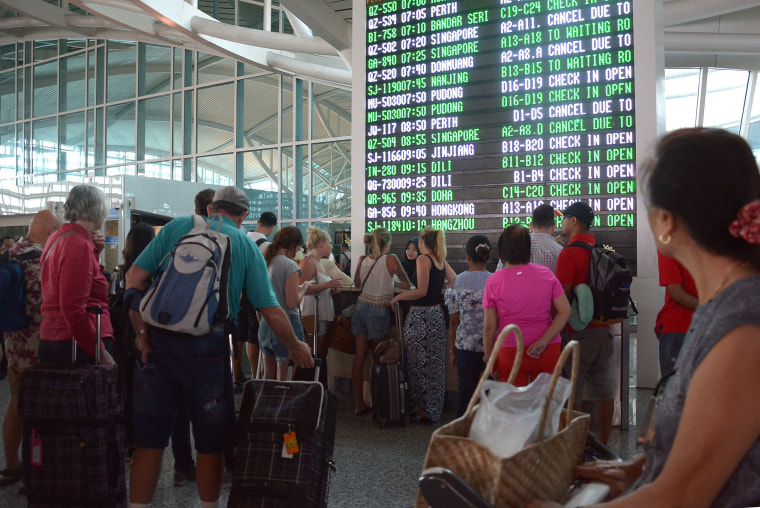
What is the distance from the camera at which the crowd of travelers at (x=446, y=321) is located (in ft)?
3.50

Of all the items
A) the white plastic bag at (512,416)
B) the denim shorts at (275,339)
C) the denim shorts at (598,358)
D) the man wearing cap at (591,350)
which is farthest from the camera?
the denim shorts at (275,339)

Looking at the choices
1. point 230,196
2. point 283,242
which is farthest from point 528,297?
point 283,242

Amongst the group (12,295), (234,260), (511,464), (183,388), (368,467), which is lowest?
(368,467)

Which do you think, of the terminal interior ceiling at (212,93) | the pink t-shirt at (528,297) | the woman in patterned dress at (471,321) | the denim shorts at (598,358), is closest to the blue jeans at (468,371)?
the woman in patterned dress at (471,321)

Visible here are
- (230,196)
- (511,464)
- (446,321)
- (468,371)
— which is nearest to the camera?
(511,464)

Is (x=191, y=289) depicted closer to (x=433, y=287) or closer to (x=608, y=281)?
(x=608, y=281)

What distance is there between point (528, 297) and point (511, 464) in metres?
2.63

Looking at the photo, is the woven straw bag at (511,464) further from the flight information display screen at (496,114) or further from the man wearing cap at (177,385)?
the flight information display screen at (496,114)

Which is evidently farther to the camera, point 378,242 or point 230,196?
point 378,242

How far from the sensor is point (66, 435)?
9.86ft

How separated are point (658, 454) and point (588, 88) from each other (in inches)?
204

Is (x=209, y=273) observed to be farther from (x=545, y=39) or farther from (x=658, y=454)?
(x=545, y=39)

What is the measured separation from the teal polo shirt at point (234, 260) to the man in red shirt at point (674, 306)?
236cm

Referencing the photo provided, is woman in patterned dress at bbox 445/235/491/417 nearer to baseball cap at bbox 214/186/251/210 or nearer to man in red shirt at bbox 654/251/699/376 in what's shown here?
man in red shirt at bbox 654/251/699/376
